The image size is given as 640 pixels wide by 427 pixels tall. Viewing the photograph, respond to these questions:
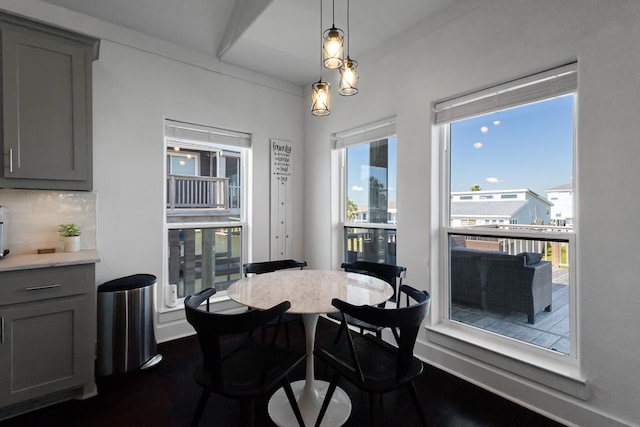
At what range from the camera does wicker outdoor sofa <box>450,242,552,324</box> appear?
2197mm

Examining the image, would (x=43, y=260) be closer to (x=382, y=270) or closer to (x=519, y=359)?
(x=382, y=270)

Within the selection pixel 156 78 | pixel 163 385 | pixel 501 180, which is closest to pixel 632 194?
pixel 501 180

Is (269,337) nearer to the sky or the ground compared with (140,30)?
nearer to the ground

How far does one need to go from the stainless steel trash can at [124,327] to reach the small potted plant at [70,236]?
0.39 metres

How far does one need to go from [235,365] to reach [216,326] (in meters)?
0.42

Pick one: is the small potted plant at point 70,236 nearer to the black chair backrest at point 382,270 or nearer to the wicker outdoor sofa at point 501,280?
the black chair backrest at point 382,270

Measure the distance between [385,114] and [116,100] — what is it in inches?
97.0

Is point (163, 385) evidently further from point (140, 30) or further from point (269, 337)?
point (140, 30)

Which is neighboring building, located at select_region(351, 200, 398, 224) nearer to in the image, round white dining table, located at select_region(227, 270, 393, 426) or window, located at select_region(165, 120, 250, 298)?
round white dining table, located at select_region(227, 270, 393, 426)

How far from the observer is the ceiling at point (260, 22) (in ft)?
8.22

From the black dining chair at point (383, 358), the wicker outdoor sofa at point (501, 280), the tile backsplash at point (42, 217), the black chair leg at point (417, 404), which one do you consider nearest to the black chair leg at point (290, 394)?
the black dining chair at point (383, 358)

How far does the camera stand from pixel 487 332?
95.6 inches

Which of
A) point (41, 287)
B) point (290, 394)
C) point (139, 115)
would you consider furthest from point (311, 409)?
point (139, 115)

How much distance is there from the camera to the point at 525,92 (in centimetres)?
214
